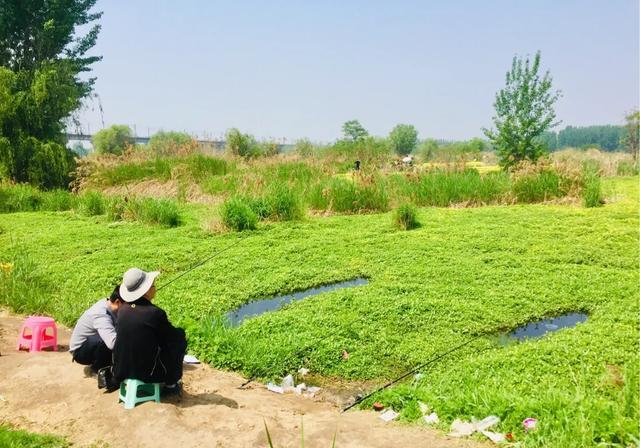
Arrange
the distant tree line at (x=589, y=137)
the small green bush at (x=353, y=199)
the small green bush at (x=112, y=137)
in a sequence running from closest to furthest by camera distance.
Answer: the small green bush at (x=353, y=199) → the small green bush at (x=112, y=137) → the distant tree line at (x=589, y=137)

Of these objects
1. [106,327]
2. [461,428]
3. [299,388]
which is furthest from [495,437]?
[106,327]

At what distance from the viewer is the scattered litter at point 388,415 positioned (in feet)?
12.9

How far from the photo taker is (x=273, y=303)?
6.69 m

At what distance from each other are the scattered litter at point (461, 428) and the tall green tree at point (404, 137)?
247 ft

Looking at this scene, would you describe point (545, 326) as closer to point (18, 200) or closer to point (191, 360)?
point (191, 360)

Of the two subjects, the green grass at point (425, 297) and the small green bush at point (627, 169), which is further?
the small green bush at point (627, 169)

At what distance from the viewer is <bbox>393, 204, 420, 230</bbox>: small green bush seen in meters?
9.91

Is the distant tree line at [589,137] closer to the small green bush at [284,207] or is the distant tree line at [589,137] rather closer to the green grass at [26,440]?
the small green bush at [284,207]

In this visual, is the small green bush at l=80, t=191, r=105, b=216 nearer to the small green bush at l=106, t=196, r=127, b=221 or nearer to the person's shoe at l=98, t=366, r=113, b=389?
the small green bush at l=106, t=196, r=127, b=221

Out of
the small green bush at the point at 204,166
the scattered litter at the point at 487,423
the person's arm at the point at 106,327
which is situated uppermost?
the small green bush at the point at 204,166

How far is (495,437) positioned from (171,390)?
2530 mm

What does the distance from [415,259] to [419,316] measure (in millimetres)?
2145

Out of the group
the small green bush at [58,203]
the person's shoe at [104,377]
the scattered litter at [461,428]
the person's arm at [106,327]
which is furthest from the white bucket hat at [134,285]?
the small green bush at [58,203]

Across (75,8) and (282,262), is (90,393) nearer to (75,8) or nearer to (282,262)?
(282,262)
